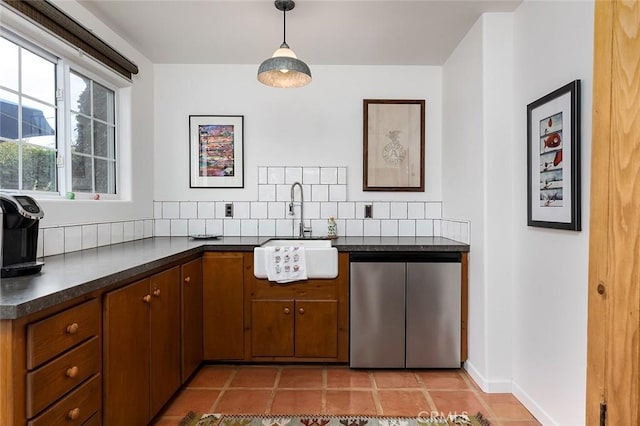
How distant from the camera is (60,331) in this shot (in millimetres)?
1229

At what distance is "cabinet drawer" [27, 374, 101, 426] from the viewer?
45.7 inches

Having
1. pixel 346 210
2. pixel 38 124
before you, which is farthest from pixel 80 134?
pixel 346 210

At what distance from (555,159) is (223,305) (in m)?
2.25

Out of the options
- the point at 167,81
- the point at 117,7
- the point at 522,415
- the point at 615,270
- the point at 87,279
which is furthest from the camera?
the point at 167,81

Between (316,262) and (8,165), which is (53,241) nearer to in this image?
(8,165)

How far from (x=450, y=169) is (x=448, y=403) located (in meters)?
1.72

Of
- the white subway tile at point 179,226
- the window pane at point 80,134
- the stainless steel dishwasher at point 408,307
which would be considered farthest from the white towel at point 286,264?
the window pane at point 80,134

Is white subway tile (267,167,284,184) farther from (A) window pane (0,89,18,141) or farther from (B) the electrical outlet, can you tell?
(A) window pane (0,89,18,141)

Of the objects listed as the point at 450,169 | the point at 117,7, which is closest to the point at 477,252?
the point at 450,169

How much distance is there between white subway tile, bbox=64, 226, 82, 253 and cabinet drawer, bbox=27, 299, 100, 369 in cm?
90

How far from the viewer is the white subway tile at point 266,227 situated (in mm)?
3217

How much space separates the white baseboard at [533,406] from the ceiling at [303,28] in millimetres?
2359

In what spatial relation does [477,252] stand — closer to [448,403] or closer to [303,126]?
[448,403]

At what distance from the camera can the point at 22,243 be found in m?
1.47
